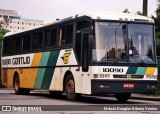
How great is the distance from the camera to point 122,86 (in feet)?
59.4

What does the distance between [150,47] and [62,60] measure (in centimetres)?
394

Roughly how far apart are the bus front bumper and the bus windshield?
78cm

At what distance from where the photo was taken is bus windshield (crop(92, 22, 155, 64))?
59.1ft

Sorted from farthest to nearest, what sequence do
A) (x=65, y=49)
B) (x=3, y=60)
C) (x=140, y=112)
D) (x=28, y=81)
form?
(x=3, y=60) < (x=28, y=81) < (x=65, y=49) < (x=140, y=112)

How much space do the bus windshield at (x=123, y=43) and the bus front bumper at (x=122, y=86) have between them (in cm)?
78

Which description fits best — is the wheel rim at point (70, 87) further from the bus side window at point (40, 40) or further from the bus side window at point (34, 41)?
the bus side window at point (34, 41)

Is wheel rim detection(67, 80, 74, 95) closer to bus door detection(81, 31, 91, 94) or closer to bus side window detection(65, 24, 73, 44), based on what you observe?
bus door detection(81, 31, 91, 94)

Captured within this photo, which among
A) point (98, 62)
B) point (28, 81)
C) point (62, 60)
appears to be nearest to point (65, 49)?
point (62, 60)

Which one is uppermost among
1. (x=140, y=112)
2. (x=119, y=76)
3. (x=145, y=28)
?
(x=145, y=28)

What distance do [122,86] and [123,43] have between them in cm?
161

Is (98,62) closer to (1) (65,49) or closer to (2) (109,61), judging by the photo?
(2) (109,61)

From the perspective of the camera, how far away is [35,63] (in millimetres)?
23969

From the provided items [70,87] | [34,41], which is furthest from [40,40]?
[70,87]

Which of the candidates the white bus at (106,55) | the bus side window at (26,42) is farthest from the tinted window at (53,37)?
the bus side window at (26,42)
